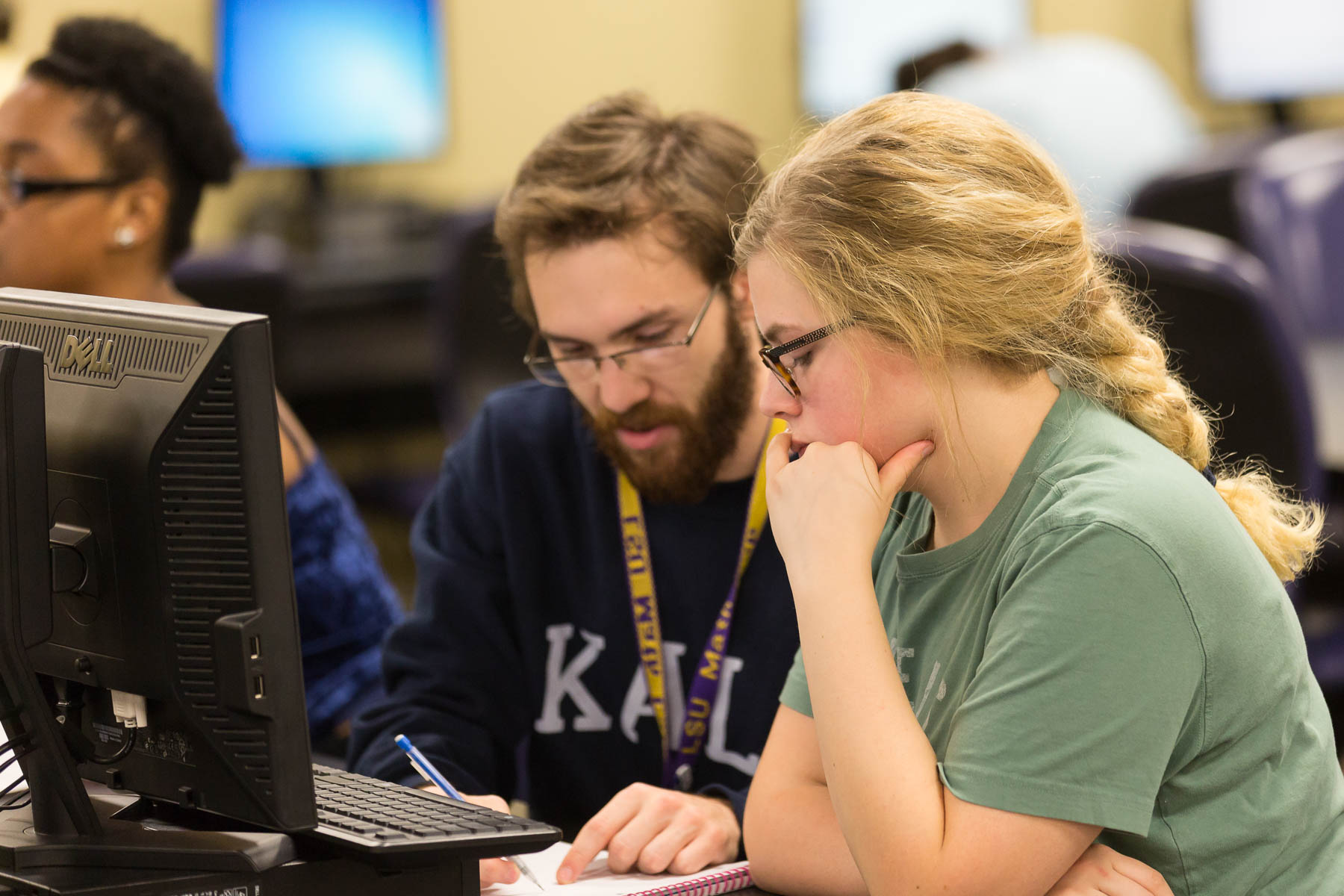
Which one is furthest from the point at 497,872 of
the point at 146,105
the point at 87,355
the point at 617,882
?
the point at 146,105

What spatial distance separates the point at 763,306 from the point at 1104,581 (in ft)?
1.14

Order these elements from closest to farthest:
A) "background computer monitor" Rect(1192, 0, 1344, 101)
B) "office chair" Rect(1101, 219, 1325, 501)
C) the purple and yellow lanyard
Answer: the purple and yellow lanyard < "office chair" Rect(1101, 219, 1325, 501) < "background computer monitor" Rect(1192, 0, 1344, 101)

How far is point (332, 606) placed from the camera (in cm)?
191

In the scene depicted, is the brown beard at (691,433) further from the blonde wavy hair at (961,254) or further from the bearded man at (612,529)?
the blonde wavy hair at (961,254)

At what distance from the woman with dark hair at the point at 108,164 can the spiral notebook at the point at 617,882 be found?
0.84m

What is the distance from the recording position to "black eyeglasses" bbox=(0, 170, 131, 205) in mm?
2105

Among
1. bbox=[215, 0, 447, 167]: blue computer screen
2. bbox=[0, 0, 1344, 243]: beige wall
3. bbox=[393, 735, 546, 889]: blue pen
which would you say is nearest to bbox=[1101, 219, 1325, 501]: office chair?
bbox=[393, 735, 546, 889]: blue pen

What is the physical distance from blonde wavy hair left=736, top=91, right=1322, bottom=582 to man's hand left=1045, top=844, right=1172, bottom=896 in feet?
1.04

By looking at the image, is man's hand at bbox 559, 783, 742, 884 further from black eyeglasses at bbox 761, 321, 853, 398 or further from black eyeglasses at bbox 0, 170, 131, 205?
black eyeglasses at bbox 0, 170, 131, 205

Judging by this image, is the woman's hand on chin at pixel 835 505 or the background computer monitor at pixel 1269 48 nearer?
the woman's hand on chin at pixel 835 505

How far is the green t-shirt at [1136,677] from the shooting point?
98cm

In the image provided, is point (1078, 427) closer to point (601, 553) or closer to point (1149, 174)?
point (601, 553)

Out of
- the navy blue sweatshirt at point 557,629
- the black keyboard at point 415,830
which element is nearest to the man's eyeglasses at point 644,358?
the navy blue sweatshirt at point 557,629

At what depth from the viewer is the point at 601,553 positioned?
1634mm
